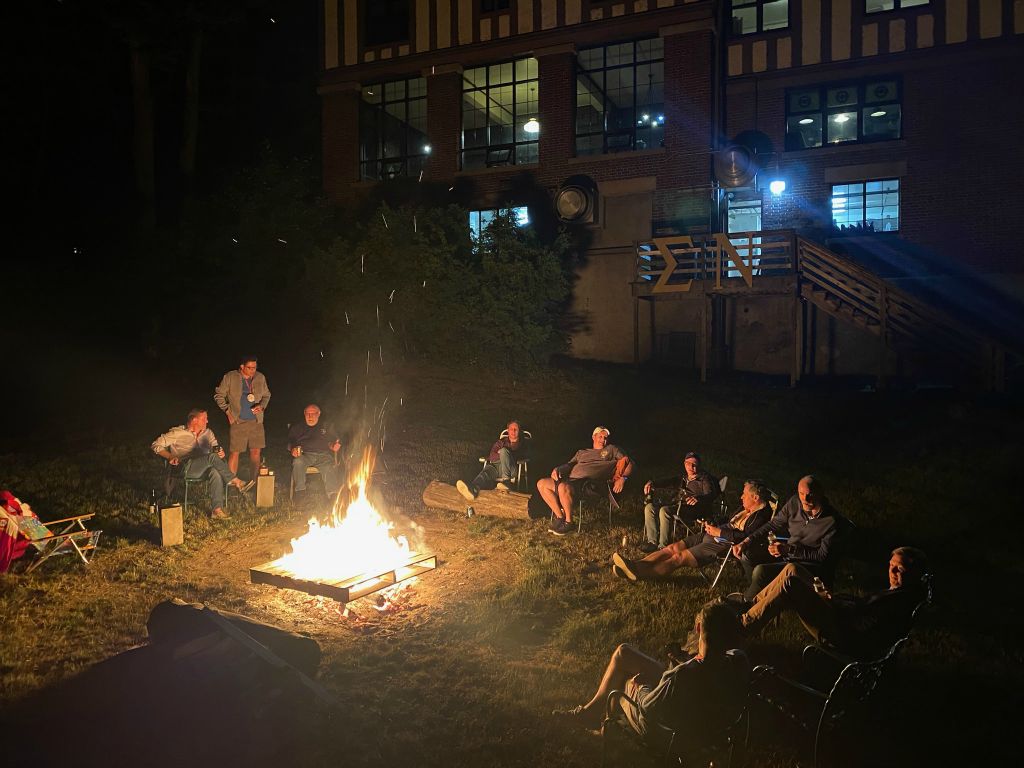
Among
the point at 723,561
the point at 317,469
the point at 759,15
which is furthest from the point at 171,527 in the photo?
the point at 759,15

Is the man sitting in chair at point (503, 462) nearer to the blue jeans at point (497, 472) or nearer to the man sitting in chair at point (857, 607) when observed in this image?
the blue jeans at point (497, 472)

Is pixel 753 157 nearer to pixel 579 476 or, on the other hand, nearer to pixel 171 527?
pixel 579 476

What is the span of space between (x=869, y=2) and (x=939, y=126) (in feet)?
11.7

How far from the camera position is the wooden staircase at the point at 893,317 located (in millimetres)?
15125

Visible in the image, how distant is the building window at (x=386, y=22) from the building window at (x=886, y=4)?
42.1ft

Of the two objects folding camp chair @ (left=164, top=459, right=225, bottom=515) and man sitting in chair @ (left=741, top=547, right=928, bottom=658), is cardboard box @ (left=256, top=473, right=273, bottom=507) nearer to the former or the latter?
folding camp chair @ (left=164, top=459, right=225, bottom=515)

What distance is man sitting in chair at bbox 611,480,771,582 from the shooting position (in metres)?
7.48

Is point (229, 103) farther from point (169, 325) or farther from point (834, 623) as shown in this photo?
point (834, 623)

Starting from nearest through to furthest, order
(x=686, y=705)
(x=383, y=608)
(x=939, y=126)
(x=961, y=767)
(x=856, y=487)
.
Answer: (x=686, y=705)
(x=961, y=767)
(x=383, y=608)
(x=856, y=487)
(x=939, y=126)

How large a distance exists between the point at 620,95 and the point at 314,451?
19.3 metres

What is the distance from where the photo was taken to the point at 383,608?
6.99 meters

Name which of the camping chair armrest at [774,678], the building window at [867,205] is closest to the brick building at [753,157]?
the building window at [867,205]

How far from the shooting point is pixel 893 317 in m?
16.2

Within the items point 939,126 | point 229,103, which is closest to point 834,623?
point 939,126
